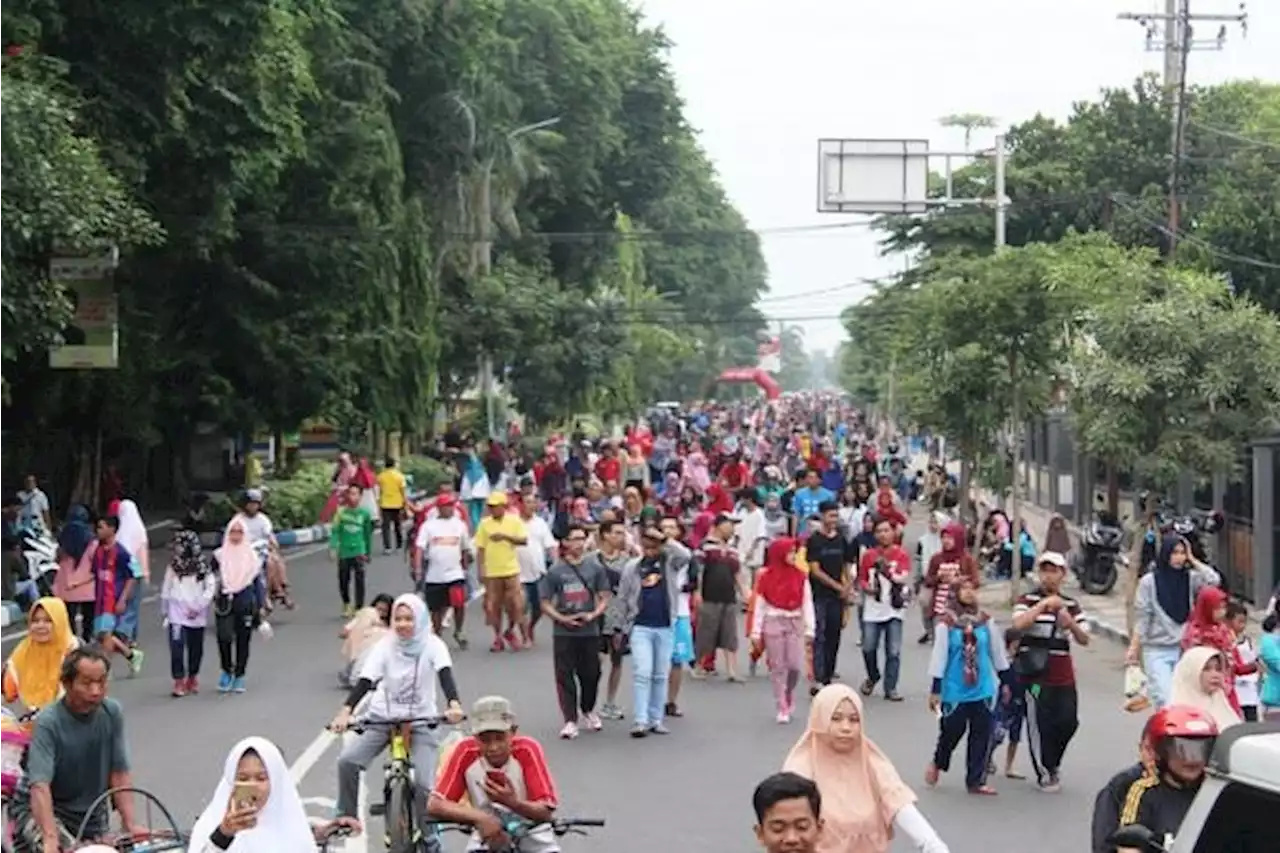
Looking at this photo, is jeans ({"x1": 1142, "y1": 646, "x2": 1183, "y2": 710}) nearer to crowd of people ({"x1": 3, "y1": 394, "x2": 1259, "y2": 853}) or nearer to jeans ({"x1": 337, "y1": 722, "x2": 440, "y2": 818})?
crowd of people ({"x1": 3, "y1": 394, "x2": 1259, "y2": 853})

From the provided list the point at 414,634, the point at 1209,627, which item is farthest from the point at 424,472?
the point at 414,634

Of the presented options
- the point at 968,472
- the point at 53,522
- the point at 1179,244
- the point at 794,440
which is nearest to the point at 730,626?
the point at 968,472

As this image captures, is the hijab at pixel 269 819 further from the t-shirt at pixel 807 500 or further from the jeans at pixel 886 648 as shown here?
the t-shirt at pixel 807 500

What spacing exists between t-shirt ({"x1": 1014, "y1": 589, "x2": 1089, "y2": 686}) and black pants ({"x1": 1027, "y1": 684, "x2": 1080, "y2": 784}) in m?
0.07

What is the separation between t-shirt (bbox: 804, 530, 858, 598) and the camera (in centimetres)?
1769

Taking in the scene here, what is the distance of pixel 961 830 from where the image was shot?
1193cm

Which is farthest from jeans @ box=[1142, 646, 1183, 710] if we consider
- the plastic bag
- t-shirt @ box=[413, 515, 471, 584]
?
t-shirt @ box=[413, 515, 471, 584]

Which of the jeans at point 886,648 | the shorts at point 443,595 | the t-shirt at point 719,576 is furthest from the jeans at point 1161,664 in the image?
the shorts at point 443,595

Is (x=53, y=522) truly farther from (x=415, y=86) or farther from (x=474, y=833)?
(x=474, y=833)

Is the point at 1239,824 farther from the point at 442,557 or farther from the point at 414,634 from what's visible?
the point at 442,557

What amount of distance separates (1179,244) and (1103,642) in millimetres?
22856

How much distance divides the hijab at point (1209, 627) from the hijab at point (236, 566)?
7835 millimetres

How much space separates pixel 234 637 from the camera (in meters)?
17.8

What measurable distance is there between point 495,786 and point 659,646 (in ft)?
23.4
